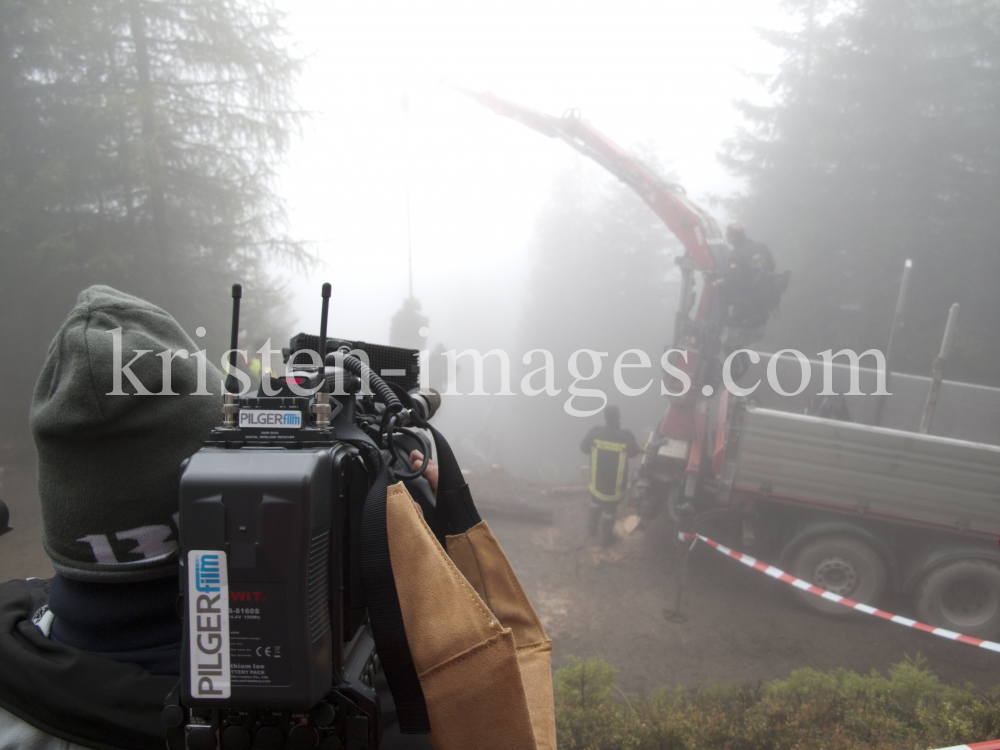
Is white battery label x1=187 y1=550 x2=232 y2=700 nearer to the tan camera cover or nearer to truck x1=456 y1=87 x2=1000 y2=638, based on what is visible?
the tan camera cover

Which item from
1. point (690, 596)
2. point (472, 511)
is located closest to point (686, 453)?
point (690, 596)

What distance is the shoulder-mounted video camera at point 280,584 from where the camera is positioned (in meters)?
0.80

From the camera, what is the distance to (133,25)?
855cm

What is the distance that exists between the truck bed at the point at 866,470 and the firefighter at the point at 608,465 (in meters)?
1.72

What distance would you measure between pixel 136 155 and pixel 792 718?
1021cm

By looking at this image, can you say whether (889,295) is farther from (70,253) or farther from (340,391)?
(70,253)

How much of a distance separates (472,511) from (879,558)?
5688 millimetres

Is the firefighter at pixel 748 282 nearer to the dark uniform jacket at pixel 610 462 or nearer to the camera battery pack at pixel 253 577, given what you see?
the dark uniform jacket at pixel 610 462

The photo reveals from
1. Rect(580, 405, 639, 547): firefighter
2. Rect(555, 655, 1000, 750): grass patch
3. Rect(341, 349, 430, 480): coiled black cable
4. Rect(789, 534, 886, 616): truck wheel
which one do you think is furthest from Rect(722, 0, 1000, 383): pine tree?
Rect(341, 349, 430, 480): coiled black cable

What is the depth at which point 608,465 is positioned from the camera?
7.25 meters

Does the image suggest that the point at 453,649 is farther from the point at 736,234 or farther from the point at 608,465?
the point at 736,234

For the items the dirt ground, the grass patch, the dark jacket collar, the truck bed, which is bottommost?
the dirt ground

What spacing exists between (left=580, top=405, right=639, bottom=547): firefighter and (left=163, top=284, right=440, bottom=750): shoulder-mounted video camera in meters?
6.47

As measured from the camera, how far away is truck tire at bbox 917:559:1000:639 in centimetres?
501
